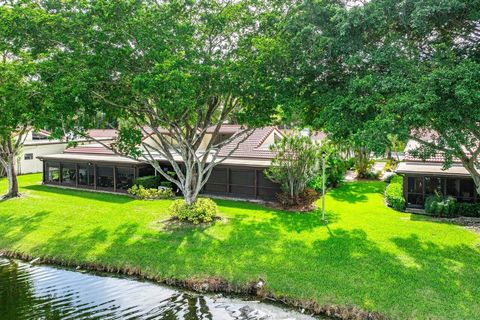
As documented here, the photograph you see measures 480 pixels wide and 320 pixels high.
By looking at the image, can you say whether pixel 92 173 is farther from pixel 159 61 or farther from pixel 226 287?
pixel 226 287

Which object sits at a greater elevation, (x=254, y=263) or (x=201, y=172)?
(x=201, y=172)

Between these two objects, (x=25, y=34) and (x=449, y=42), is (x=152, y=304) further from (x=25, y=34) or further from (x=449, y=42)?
(x=449, y=42)

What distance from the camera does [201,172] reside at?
20.3m

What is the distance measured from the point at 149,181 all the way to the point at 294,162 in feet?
36.6

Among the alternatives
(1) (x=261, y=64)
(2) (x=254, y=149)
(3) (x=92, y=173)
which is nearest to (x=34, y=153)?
(3) (x=92, y=173)

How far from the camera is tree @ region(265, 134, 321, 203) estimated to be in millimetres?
22188

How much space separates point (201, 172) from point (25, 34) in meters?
10.4

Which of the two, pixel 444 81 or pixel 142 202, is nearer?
pixel 444 81

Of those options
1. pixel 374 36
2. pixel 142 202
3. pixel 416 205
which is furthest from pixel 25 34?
pixel 416 205

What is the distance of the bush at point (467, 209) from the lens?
20.0 meters

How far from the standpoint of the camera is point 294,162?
73.3ft

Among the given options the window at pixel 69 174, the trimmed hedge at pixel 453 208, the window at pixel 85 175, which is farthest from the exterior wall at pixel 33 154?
the trimmed hedge at pixel 453 208

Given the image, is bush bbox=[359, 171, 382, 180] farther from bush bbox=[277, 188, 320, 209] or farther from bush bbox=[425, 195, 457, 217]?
bush bbox=[425, 195, 457, 217]

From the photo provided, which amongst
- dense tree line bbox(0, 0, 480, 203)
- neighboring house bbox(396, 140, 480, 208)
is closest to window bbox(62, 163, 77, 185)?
dense tree line bbox(0, 0, 480, 203)
